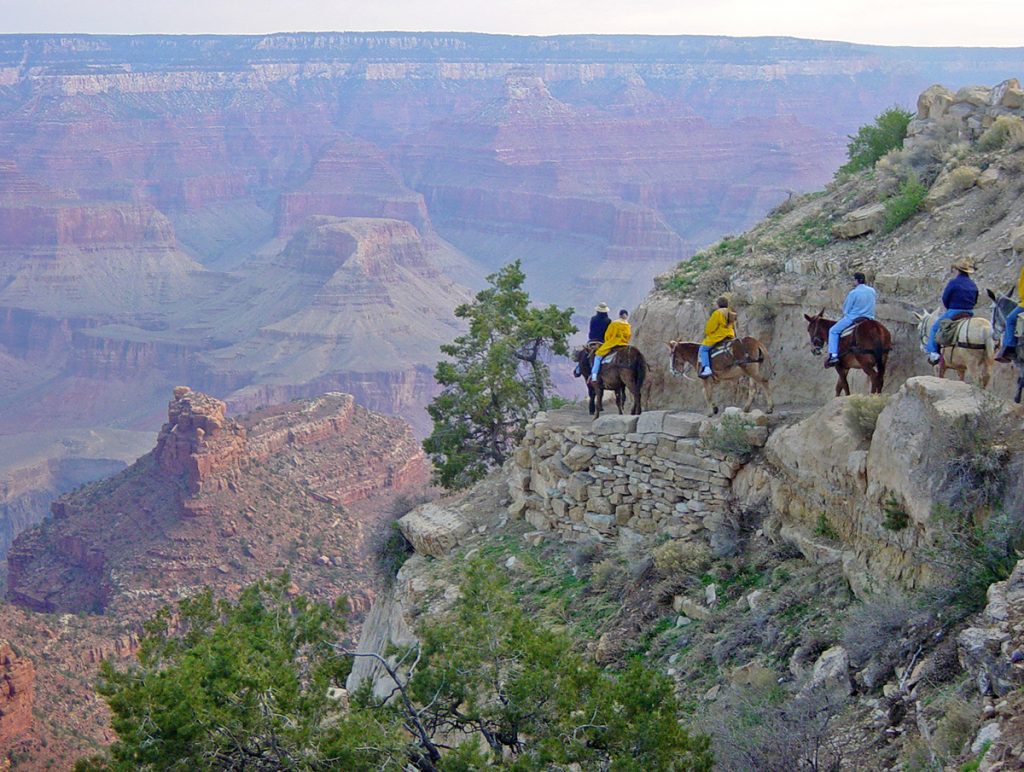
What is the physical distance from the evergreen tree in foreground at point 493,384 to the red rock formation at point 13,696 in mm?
10701

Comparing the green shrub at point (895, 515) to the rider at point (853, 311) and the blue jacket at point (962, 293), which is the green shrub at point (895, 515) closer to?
the blue jacket at point (962, 293)

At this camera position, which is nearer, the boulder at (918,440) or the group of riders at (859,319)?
the boulder at (918,440)

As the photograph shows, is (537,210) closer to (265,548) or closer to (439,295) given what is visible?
(439,295)

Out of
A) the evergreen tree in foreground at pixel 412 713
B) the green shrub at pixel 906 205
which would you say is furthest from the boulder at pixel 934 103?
the evergreen tree in foreground at pixel 412 713

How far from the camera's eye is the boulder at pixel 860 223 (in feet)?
66.0

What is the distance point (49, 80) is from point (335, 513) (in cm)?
14266

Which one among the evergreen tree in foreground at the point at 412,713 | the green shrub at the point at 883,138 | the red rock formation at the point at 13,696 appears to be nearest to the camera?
the evergreen tree in foreground at the point at 412,713

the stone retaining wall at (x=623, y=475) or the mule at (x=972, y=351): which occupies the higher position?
the mule at (x=972, y=351)

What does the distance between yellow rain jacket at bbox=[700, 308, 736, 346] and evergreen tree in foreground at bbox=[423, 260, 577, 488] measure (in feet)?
27.7

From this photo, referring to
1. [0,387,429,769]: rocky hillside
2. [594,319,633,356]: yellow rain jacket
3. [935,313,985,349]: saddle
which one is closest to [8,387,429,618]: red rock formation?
[0,387,429,769]: rocky hillside

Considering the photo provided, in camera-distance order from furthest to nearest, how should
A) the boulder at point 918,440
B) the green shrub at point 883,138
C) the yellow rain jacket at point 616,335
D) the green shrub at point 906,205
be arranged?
the green shrub at point 883,138, the green shrub at point 906,205, the yellow rain jacket at point 616,335, the boulder at point 918,440

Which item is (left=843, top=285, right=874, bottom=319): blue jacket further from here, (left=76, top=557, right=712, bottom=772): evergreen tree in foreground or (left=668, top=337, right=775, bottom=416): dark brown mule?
(left=76, top=557, right=712, bottom=772): evergreen tree in foreground

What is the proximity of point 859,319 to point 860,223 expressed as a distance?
4.56 metres

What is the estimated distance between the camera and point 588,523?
1844cm
